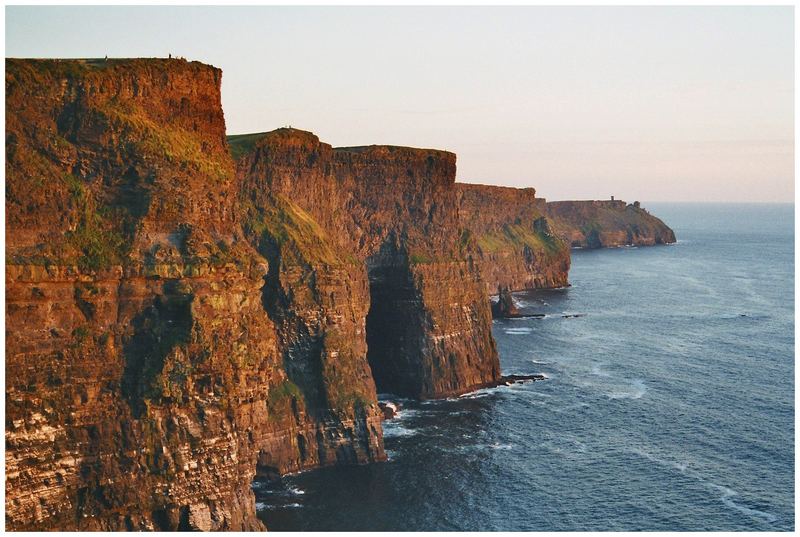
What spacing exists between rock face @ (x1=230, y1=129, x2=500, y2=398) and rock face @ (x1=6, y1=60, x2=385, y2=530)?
37590 mm

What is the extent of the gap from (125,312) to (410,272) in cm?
5520

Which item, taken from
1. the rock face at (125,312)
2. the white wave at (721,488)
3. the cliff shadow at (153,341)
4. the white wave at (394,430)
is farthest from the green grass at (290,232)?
the white wave at (721,488)

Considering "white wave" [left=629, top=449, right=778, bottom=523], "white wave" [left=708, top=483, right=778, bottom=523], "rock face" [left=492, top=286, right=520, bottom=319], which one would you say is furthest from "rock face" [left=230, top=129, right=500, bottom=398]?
"rock face" [left=492, top=286, right=520, bottom=319]

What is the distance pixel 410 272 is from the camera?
11250 cm

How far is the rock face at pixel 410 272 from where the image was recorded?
368 ft

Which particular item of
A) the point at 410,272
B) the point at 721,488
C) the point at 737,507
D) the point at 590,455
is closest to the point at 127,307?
the point at 590,455

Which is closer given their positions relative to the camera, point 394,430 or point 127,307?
point 127,307

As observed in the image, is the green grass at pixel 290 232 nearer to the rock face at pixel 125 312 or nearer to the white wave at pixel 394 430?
the rock face at pixel 125 312

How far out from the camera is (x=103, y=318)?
60.2 m

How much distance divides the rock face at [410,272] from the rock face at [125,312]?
3759 cm

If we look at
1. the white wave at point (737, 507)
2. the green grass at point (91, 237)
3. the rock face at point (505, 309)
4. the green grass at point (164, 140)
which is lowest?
the white wave at point (737, 507)

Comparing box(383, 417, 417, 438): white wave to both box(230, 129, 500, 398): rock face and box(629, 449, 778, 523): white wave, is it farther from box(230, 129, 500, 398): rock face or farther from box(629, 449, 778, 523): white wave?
box(629, 449, 778, 523): white wave

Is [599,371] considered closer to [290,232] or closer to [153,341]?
[290,232]

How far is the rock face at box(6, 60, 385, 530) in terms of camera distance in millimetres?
57344
